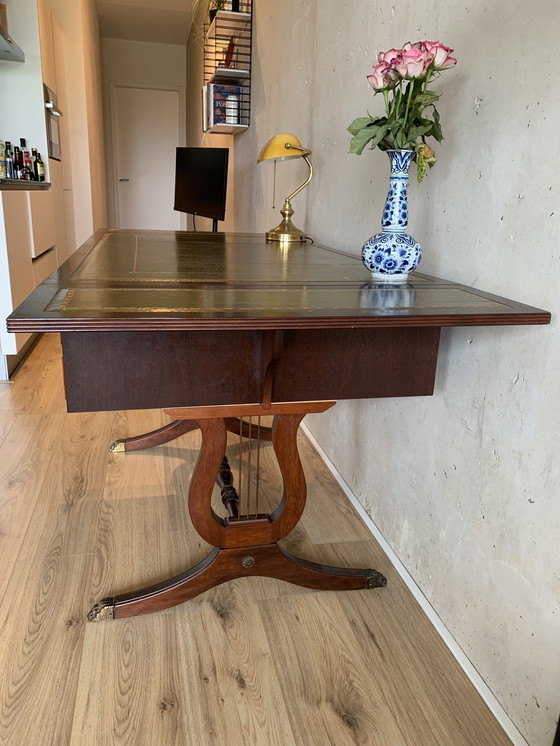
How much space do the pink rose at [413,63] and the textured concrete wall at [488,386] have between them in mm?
136

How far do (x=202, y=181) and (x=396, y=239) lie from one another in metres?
2.27

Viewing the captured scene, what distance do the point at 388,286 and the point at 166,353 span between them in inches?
18.8

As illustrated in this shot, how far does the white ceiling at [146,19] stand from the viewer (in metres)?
5.50

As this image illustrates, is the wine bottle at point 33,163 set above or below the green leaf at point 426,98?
below

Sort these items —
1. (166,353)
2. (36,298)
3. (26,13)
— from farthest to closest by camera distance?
(26,13), (166,353), (36,298)

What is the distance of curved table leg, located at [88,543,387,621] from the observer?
1346 mm

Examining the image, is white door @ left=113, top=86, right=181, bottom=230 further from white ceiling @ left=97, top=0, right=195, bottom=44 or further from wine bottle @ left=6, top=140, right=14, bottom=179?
wine bottle @ left=6, top=140, right=14, bottom=179

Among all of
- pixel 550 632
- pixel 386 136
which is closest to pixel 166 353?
pixel 386 136

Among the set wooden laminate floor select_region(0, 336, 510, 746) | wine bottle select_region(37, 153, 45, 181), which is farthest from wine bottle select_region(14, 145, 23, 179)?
wooden laminate floor select_region(0, 336, 510, 746)

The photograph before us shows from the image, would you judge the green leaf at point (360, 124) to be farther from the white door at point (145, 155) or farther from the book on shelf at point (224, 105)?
the white door at point (145, 155)

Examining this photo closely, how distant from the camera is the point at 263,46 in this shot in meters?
3.20

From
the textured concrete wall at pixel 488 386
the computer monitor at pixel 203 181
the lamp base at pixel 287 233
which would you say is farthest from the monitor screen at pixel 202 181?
the textured concrete wall at pixel 488 386

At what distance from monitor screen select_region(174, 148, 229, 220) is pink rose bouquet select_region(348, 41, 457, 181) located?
1.87 meters

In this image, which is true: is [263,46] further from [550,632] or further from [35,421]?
[550,632]
